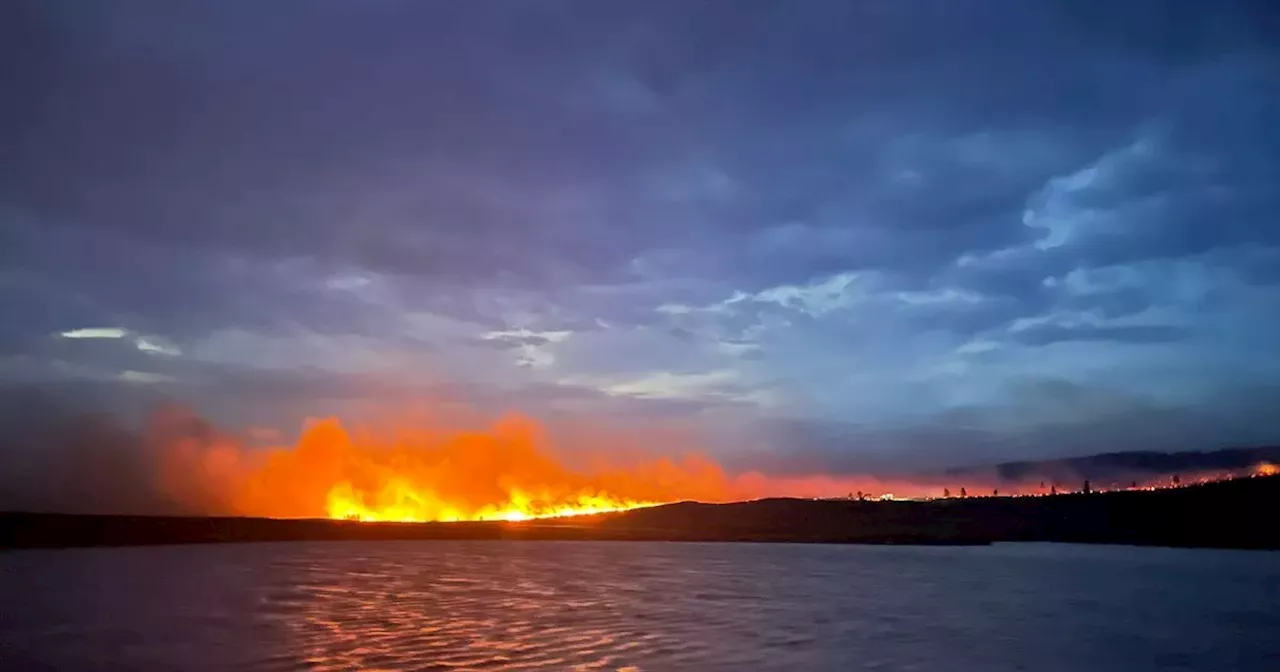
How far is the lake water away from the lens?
119ft

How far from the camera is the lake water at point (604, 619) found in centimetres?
3628

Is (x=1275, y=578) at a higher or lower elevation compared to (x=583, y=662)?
lower

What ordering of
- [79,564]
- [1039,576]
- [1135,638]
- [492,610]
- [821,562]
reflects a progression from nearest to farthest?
[1135,638], [492,610], [79,564], [1039,576], [821,562]

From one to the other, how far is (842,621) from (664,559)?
229 ft

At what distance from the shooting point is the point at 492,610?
2079 inches

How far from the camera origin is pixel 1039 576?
10225cm

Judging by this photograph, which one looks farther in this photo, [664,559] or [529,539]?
[529,539]

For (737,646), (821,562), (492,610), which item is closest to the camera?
(737,646)

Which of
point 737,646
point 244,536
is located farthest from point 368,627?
point 244,536

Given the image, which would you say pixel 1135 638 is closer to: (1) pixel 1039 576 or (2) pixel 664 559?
(1) pixel 1039 576

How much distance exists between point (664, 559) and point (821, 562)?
67.9ft

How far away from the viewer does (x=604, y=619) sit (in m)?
48.3

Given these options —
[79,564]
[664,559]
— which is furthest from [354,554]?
[664,559]

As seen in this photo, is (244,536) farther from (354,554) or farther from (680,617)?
(680,617)
